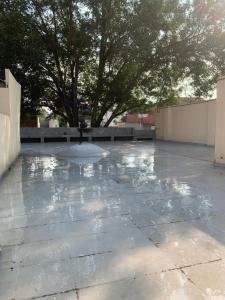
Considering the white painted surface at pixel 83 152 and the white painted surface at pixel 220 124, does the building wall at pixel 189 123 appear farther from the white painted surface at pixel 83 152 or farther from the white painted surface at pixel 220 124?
the white painted surface at pixel 83 152

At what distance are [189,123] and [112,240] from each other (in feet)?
39.7

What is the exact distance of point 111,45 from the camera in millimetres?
13742

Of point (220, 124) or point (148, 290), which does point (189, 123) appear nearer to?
point (220, 124)

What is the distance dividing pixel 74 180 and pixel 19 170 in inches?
72.4

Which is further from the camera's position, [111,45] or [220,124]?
[111,45]

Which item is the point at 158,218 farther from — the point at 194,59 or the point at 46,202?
the point at 194,59

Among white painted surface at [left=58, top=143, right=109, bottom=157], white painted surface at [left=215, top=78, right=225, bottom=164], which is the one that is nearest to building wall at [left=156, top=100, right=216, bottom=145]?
white painted surface at [left=215, top=78, right=225, bottom=164]

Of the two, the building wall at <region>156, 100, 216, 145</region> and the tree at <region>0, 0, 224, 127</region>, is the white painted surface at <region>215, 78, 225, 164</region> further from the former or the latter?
the tree at <region>0, 0, 224, 127</region>

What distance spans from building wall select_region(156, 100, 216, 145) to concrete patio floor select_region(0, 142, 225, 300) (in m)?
8.11

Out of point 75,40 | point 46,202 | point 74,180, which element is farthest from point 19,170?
point 75,40

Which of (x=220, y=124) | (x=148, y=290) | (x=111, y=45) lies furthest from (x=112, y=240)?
(x=111, y=45)

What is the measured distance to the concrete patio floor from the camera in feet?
6.15

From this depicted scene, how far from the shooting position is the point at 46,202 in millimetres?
3824

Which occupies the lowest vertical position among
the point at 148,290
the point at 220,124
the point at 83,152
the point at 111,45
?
the point at 148,290
